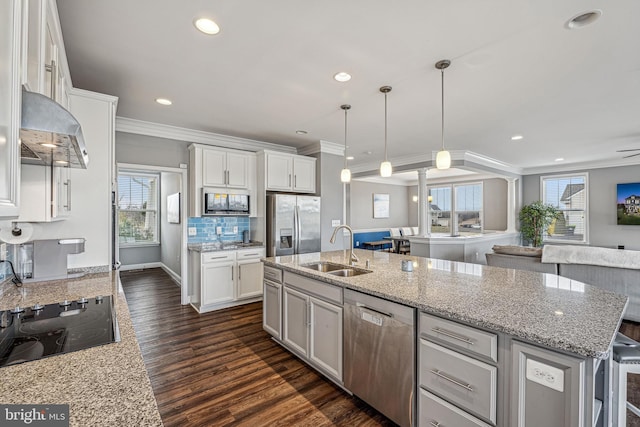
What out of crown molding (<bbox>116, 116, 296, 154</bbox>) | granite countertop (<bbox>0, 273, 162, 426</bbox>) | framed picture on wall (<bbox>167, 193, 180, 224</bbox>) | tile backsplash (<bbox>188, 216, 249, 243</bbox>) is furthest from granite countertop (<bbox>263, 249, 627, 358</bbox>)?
framed picture on wall (<bbox>167, 193, 180, 224</bbox>)

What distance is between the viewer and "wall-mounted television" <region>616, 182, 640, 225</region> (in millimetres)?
6250

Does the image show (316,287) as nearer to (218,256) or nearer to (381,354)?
(381,354)

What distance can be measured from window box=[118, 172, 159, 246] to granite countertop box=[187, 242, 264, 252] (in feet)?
11.9

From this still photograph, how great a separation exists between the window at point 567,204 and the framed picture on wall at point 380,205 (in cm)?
436

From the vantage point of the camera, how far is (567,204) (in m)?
7.31

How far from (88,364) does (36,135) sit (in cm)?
84

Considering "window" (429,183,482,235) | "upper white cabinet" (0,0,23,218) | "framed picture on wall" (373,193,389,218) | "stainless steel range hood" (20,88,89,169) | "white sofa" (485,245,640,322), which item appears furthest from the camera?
"framed picture on wall" (373,193,389,218)

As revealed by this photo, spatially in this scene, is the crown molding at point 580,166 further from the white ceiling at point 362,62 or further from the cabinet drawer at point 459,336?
the cabinet drawer at point 459,336

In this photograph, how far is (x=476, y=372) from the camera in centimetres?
144

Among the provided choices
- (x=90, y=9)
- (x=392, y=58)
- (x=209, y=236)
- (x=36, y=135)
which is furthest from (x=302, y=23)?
(x=209, y=236)

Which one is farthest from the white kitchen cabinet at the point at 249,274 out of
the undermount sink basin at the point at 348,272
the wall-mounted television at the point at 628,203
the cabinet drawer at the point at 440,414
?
the wall-mounted television at the point at 628,203

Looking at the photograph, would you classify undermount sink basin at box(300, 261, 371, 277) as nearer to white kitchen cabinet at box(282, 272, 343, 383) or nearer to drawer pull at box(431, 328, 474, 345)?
white kitchen cabinet at box(282, 272, 343, 383)

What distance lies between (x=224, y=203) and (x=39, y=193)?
8.92 ft

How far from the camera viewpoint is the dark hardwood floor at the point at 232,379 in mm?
2021
